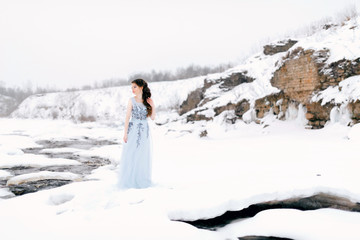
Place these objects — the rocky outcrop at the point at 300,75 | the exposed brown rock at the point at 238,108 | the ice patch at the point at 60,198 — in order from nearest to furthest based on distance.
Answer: the ice patch at the point at 60,198, the rocky outcrop at the point at 300,75, the exposed brown rock at the point at 238,108

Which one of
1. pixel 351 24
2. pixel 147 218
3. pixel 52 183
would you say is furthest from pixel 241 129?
pixel 147 218

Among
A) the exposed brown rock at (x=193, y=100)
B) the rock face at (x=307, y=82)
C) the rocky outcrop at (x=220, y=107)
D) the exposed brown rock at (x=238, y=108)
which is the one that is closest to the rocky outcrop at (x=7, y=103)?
the exposed brown rock at (x=193, y=100)

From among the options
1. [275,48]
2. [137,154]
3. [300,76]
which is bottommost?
[137,154]

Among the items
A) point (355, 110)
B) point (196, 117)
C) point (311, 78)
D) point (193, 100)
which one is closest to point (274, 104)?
point (311, 78)

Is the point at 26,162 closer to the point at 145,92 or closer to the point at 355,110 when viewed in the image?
the point at 145,92

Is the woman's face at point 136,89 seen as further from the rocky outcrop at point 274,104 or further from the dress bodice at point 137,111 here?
the rocky outcrop at point 274,104

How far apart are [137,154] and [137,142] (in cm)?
19

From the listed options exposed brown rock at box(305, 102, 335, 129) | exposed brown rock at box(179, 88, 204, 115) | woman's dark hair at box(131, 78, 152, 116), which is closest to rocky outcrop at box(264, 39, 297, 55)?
exposed brown rock at box(179, 88, 204, 115)

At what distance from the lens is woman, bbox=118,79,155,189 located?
151 inches

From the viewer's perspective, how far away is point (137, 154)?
3926 millimetres

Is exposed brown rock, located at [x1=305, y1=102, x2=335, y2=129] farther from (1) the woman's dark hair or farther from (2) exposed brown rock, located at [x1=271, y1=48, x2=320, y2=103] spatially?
(1) the woman's dark hair

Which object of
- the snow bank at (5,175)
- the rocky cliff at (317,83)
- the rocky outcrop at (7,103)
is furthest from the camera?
the rocky outcrop at (7,103)

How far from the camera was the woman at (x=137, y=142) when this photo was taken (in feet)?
12.6

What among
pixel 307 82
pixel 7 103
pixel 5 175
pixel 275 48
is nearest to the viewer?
pixel 5 175
